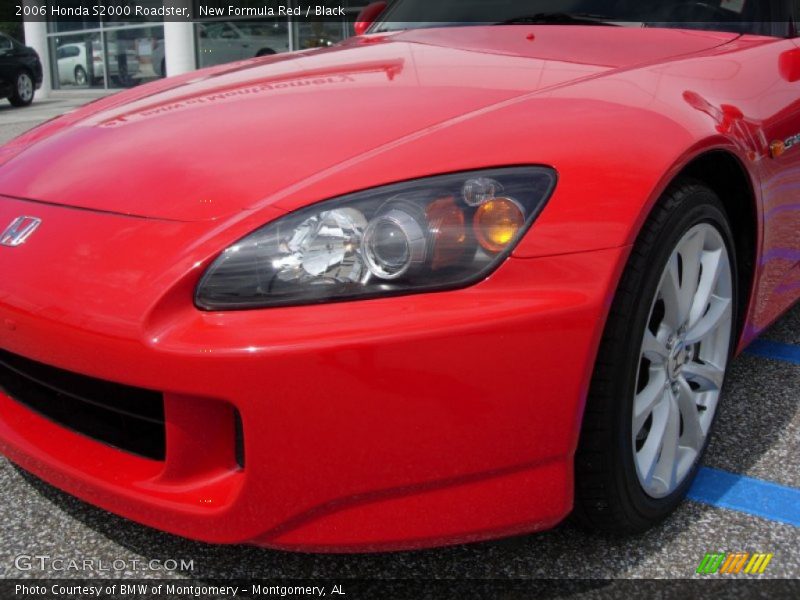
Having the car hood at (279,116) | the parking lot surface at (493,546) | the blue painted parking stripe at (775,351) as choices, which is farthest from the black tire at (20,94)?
the blue painted parking stripe at (775,351)

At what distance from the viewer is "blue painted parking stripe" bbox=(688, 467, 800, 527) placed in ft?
6.19

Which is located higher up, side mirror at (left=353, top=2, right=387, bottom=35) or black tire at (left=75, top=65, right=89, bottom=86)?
side mirror at (left=353, top=2, right=387, bottom=35)

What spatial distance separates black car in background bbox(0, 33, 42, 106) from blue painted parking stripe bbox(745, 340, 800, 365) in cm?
1328

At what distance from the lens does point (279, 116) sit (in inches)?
71.1

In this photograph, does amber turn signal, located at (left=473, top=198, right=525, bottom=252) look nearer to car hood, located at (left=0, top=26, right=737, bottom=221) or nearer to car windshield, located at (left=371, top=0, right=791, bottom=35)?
car hood, located at (left=0, top=26, right=737, bottom=221)

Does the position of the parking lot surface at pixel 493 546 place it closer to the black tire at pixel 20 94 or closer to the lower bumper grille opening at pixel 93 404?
the lower bumper grille opening at pixel 93 404

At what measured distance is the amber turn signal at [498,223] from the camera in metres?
1.41

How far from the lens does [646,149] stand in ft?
5.10

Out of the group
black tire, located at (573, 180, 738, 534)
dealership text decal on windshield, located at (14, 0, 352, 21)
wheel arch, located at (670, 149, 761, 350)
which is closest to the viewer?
black tire, located at (573, 180, 738, 534)

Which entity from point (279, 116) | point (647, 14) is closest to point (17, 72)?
point (647, 14)

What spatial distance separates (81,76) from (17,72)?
136 inches

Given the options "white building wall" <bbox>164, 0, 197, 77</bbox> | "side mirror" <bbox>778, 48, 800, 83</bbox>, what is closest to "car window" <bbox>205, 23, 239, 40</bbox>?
"white building wall" <bbox>164, 0, 197, 77</bbox>

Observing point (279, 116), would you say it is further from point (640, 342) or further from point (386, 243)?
point (640, 342)

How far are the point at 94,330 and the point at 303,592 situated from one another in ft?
2.11
